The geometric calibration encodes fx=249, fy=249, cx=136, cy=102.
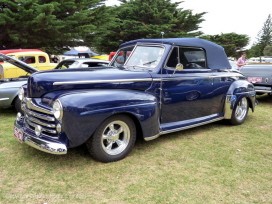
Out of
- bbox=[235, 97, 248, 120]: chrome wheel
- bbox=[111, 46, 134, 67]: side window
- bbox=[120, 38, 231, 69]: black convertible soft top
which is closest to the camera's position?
bbox=[120, 38, 231, 69]: black convertible soft top

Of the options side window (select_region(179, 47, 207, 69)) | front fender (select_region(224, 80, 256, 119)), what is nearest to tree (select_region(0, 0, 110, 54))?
side window (select_region(179, 47, 207, 69))

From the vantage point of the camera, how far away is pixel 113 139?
3.47 metres

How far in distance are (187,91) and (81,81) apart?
188 cm

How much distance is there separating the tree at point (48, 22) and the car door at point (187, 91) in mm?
9779

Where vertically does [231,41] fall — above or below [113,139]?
above

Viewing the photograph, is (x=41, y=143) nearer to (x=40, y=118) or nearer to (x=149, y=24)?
(x=40, y=118)

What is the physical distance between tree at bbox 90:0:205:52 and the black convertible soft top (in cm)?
1482

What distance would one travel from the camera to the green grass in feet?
8.72

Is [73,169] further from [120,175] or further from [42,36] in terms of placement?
[42,36]

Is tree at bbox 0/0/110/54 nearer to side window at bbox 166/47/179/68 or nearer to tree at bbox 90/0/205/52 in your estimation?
tree at bbox 90/0/205/52

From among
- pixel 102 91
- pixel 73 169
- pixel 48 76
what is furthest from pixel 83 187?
pixel 48 76

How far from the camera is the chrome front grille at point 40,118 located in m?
3.07

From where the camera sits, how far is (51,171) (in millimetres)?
3166

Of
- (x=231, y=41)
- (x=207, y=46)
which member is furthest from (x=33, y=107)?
(x=231, y=41)
